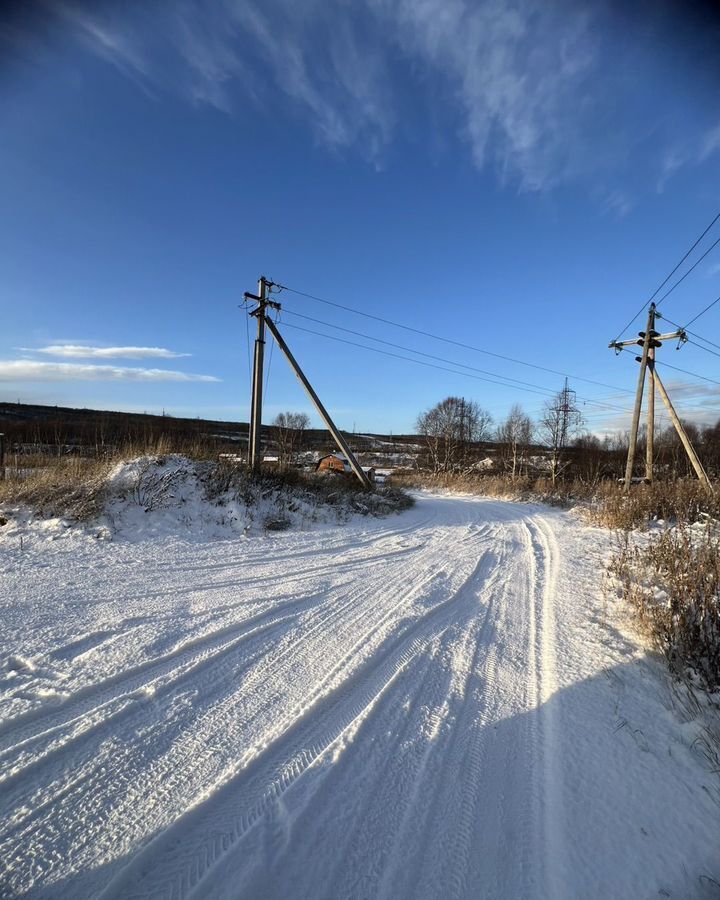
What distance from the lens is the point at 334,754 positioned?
7.33 ft

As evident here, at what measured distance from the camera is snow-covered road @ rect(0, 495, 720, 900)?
165 centimetres

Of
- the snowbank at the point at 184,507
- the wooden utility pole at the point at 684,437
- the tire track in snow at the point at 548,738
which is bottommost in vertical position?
the tire track in snow at the point at 548,738

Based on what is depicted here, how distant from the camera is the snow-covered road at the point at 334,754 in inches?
64.8

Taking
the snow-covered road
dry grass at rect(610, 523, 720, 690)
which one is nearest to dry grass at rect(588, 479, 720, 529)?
dry grass at rect(610, 523, 720, 690)

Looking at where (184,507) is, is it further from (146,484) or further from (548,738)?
(548,738)

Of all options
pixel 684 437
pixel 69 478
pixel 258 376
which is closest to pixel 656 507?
pixel 684 437

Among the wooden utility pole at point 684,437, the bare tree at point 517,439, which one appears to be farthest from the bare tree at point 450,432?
the wooden utility pole at point 684,437

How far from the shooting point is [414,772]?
2152mm

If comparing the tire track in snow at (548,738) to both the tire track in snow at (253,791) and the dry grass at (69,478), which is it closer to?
the tire track in snow at (253,791)

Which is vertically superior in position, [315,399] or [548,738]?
[315,399]

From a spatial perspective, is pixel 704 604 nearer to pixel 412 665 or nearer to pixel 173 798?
pixel 412 665

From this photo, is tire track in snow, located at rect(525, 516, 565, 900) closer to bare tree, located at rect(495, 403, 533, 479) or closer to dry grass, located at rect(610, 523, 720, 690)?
dry grass, located at rect(610, 523, 720, 690)

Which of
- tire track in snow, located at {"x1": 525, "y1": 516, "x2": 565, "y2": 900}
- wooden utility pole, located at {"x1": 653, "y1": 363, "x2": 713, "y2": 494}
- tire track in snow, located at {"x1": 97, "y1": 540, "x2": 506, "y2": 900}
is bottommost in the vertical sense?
tire track in snow, located at {"x1": 97, "y1": 540, "x2": 506, "y2": 900}

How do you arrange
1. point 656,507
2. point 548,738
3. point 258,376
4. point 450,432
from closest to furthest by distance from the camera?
point 548,738, point 656,507, point 258,376, point 450,432
